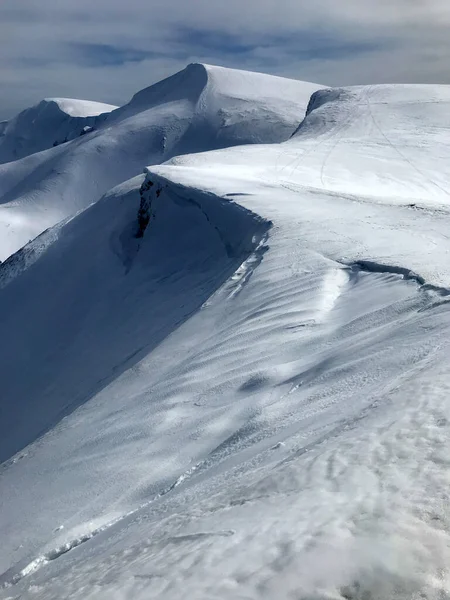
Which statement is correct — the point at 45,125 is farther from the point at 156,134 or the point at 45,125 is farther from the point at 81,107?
the point at 156,134

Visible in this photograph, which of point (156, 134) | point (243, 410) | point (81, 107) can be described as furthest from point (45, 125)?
point (243, 410)

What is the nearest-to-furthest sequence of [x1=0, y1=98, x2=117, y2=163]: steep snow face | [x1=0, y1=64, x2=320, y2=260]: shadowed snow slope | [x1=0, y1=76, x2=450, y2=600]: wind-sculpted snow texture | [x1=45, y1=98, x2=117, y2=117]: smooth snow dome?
[x1=0, y1=76, x2=450, y2=600]: wind-sculpted snow texture, [x1=0, y1=64, x2=320, y2=260]: shadowed snow slope, [x1=0, y1=98, x2=117, y2=163]: steep snow face, [x1=45, y1=98, x2=117, y2=117]: smooth snow dome

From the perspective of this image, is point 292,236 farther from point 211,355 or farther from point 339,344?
point 339,344

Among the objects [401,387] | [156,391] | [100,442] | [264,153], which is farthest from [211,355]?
[264,153]

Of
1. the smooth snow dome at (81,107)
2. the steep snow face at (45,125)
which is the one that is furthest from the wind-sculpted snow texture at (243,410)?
the smooth snow dome at (81,107)

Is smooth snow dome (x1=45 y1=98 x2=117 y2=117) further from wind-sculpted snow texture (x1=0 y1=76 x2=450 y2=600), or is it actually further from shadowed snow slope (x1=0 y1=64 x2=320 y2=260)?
wind-sculpted snow texture (x1=0 y1=76 x2=450 y2=600)

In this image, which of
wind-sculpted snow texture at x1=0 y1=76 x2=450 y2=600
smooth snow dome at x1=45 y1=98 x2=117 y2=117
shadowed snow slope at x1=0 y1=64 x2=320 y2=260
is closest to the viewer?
wind-sculpted snow texture at x1=0 y1=76 x2=450 y2=600

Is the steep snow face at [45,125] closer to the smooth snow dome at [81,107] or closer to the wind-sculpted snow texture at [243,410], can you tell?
the smooth snow dome at [81,107]

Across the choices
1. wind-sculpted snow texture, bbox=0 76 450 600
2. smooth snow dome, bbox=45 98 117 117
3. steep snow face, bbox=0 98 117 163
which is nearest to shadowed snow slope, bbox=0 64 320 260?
steep snow face, bbox=0 98 117 163
